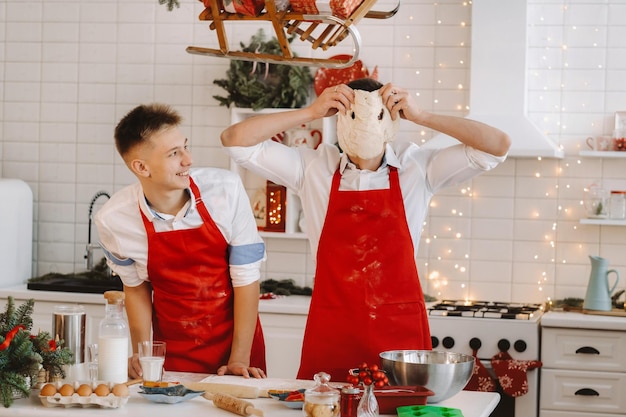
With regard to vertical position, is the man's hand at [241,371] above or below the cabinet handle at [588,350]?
above

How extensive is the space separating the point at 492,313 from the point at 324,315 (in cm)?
144

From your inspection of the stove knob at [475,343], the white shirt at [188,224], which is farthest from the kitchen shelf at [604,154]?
the white shirt at [188,224]

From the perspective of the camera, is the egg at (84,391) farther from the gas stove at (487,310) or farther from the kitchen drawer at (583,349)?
the kitchen drawer at (583,349)

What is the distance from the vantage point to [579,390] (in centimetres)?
420

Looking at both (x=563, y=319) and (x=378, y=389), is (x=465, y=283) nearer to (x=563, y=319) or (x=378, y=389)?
(x=563, y=319)

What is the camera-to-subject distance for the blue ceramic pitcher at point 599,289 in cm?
441

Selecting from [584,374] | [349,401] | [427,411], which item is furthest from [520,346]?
[349,401]

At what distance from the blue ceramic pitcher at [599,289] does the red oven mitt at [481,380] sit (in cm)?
61

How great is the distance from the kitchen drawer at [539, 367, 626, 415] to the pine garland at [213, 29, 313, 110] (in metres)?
1.83

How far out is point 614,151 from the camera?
456cm

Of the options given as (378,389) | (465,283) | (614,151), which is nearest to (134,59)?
(465,283)

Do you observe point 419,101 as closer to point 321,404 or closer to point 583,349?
point 583,349

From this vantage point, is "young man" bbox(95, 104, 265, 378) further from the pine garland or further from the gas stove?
the pine garland

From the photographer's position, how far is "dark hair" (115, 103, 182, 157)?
304 cm
